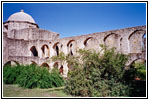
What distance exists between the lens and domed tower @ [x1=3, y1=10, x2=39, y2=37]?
2509 cm

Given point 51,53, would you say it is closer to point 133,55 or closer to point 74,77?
point 133,55

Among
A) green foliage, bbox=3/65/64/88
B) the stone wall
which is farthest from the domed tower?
green foliage, bbox=3/65/64/88

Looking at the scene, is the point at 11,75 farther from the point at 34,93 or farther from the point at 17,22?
the point at 17,22

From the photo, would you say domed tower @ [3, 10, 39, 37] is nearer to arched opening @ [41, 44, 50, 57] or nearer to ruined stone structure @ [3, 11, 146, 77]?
ruined stone structure @ [3, 11, 146, 77]

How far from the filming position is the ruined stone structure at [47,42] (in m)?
15.0

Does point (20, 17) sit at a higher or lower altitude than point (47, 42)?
higher

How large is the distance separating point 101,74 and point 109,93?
0.98 metres

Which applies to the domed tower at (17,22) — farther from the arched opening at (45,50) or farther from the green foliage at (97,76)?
the green foliage at (97,76)

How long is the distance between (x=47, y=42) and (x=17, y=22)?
8211mm

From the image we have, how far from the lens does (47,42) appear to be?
21.0m

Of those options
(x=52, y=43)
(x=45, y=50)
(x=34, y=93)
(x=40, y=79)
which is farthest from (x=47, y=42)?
(x=34, y=93)

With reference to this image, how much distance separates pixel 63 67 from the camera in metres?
18.4

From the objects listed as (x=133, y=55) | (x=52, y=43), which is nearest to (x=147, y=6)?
(x=133, y=55)

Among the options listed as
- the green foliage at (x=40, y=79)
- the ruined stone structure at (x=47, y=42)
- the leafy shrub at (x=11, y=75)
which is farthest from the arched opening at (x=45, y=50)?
the green foliage at (x=40, y=79)
